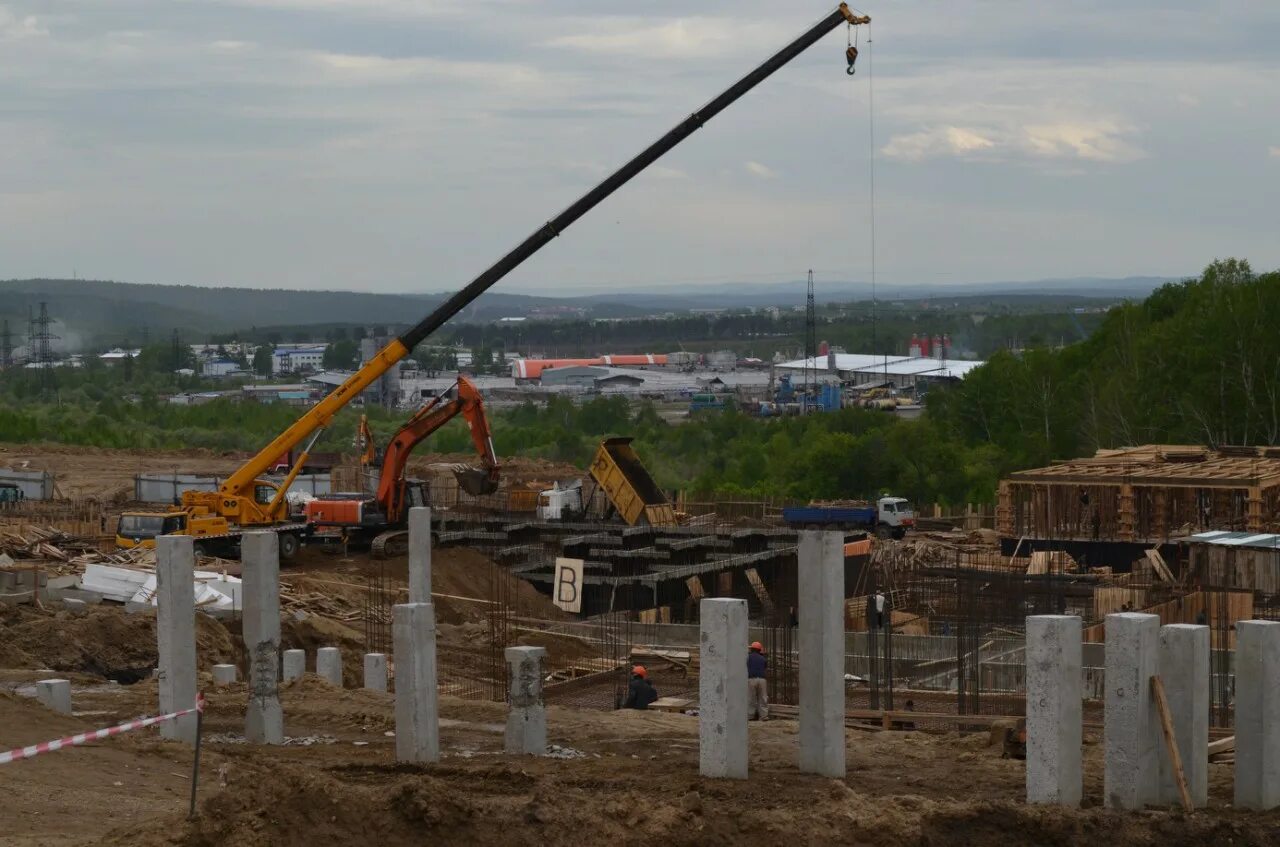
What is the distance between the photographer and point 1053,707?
41.3 ft

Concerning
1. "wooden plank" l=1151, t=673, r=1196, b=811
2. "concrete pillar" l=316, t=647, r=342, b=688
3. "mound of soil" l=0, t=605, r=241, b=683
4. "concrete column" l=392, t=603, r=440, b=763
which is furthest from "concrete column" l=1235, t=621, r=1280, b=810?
"mound of soil" l=0, t=605, r=241, b=683

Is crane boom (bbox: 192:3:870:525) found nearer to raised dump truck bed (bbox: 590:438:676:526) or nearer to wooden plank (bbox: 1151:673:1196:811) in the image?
raised dump truck bed (bbox: 590:438:676:526)

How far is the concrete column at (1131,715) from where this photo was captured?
1245cm

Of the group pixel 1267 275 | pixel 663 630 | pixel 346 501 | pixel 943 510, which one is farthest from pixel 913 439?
pixel 663 630

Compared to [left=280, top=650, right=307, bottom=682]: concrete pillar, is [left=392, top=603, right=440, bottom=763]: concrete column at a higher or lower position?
higher

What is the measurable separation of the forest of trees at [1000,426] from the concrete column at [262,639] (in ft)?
123

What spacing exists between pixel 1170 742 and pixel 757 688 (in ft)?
17.4

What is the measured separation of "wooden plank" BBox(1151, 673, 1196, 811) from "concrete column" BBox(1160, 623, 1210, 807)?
0.27 ft

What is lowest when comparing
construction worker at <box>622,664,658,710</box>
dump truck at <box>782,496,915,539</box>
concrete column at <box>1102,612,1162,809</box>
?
dump truck at <box>782,496,915,539</box>

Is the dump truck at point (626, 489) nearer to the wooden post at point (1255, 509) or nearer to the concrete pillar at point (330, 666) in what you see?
the wooden post at point (1255, 509)

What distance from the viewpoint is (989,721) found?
54.6 feet

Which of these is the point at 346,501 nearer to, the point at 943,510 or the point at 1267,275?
the point at 943,510

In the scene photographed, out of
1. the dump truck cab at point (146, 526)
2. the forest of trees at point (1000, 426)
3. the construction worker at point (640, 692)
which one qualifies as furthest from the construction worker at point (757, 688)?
the forest of trees at point (1000, 426)

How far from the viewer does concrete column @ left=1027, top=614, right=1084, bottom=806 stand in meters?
12.6
